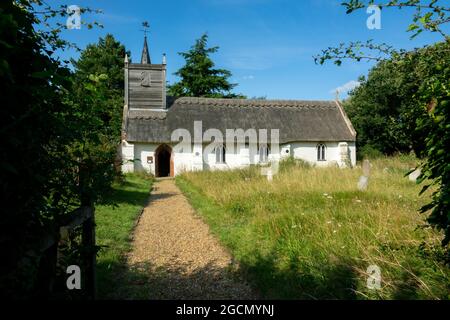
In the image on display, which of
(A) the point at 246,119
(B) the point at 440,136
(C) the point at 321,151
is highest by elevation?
(A) the point at 246,119

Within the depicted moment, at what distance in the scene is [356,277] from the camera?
4152mm

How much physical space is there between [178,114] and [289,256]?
76.4 feet

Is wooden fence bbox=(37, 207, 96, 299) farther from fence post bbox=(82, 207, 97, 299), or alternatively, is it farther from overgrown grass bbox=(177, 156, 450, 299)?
overgrown grass bbox=(177, 156, 450, 299)

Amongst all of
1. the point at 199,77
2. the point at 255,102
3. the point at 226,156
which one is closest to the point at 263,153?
the point at 226,156

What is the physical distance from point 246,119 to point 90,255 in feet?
83.8

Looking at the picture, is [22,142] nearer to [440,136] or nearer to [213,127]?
[440,136]

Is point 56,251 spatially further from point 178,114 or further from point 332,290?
point 178,114

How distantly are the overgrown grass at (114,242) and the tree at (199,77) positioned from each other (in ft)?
96.6

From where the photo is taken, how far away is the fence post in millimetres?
3504

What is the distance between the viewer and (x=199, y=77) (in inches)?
1569

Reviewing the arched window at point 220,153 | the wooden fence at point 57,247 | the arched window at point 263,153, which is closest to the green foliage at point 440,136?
the wooden fence at point 57,247

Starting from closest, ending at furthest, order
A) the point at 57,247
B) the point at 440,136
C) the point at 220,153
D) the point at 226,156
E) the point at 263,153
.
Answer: the point at 440,136 < the point at 57,247 < the point at 226,156 < the point at 220,153 < the point at 263,153
